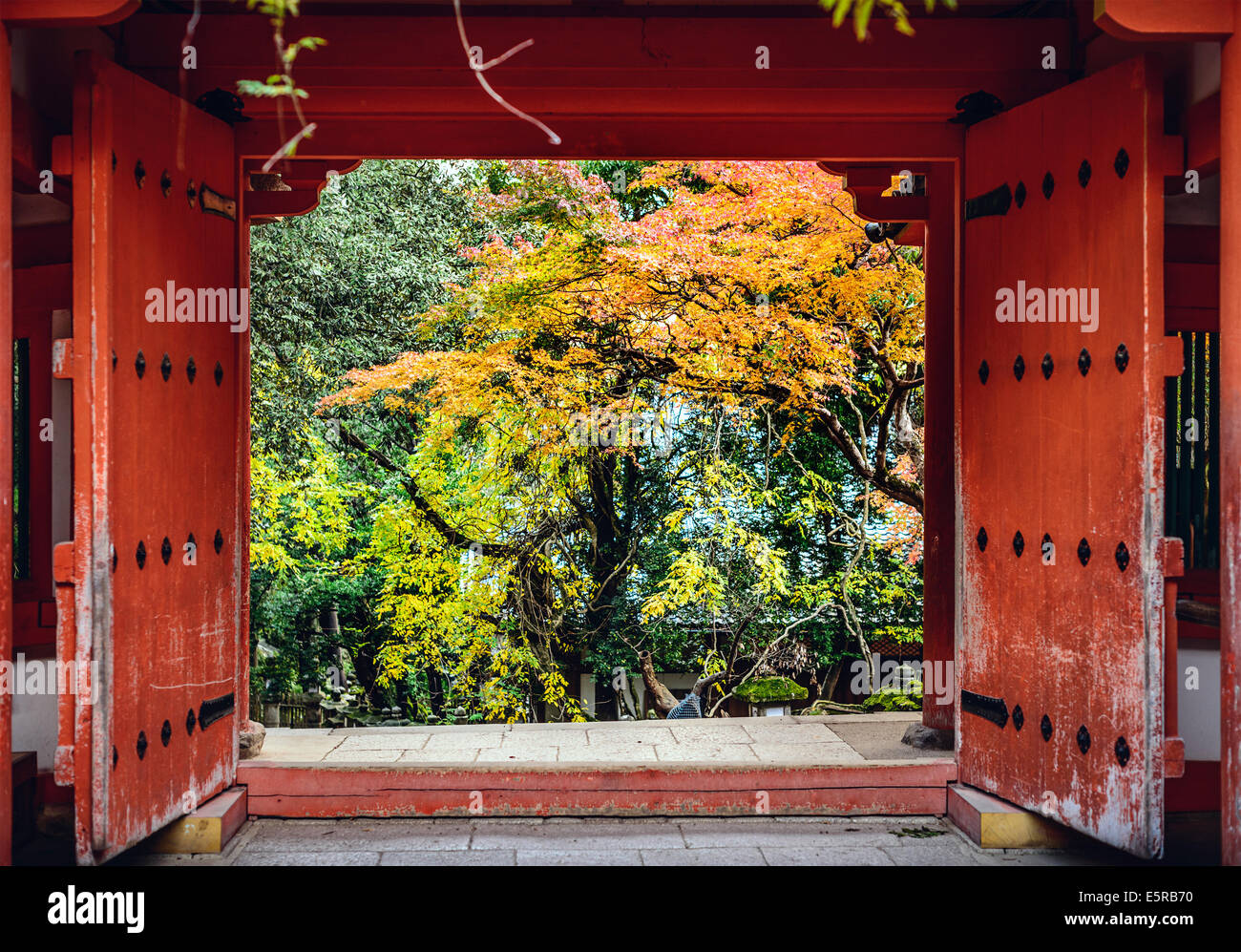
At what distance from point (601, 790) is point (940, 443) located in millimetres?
2500

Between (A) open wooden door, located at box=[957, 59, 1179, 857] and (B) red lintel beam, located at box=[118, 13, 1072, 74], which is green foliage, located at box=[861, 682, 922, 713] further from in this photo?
(B) red lintel beam, located at box=[118, 13, 1072, 74]

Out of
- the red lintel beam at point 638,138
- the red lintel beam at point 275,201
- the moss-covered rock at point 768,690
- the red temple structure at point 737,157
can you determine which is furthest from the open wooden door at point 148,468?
the moss-covered rock at point 768,690

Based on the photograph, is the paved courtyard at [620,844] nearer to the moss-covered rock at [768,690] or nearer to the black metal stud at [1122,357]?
the black metal stud at [1122,357]

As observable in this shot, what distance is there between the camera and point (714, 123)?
4719 mm

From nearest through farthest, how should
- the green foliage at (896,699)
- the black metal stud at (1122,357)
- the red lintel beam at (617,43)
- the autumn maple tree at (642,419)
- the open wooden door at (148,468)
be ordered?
the open wooden door at (148,468) → the black metal stud at (1122,357) → the red lintel beam at (617,43) → the autumn maple tree at (642,419) → the green foliage at (896,699)

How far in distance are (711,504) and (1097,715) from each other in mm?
7157

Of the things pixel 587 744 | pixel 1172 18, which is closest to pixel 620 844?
pixel 587 744

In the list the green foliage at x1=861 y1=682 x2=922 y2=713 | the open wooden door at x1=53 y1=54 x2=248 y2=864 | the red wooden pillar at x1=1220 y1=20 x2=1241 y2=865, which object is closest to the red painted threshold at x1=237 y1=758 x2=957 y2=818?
the open wooden door at x1=53 y1=54 x2=248 y2=864

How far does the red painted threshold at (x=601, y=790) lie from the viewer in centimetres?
455

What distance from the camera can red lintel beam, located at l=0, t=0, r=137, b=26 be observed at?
10.3 ft

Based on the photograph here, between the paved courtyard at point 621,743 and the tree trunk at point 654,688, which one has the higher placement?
the paved courtyard at point 621,743

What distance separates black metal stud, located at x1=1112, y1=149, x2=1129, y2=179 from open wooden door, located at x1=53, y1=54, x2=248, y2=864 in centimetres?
345

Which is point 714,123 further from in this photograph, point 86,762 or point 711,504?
point 711,504

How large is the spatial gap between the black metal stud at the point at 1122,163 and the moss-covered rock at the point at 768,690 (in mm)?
8151
